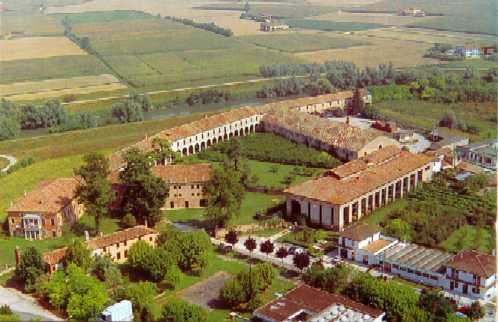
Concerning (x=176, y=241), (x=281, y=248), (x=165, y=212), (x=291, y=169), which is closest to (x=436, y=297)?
(x=281, y=248)

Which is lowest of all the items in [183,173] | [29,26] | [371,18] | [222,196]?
[183,173]

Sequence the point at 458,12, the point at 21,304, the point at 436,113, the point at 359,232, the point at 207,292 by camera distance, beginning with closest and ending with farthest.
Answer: the point at 21,304, the point at 207,292, the point at 359,232, the point at 436,113, the point at 458,12

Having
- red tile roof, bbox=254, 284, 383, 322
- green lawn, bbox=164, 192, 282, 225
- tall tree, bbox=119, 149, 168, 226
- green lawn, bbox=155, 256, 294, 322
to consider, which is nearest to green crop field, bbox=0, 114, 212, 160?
green lawn, bbox=164, 192, 282, 225

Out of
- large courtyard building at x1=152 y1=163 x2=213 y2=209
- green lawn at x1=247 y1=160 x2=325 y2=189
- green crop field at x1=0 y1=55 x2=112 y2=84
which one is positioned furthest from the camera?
green crop field at x1=0 y1=55 x2=112 y2=84

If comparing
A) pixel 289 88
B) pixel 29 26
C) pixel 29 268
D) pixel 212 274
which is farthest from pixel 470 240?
pixel 29 26

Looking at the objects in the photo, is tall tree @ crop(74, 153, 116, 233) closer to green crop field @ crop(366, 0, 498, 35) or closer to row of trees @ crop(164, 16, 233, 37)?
green crop field @ crop(366, 0, 498, 35)

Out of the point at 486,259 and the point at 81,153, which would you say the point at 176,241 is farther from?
the point at 81,153

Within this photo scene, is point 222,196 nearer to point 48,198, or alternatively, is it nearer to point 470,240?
point 48,198
